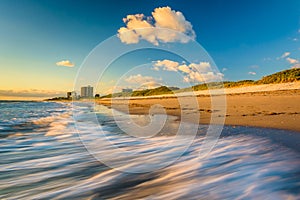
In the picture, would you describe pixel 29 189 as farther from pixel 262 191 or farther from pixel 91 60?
pixel 262 191

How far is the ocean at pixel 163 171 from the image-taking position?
2.88 m

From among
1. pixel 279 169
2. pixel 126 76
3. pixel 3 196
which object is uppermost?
pixel 126 76

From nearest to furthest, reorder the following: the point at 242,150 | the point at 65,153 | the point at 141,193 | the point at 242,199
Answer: the point at 242,199
the point at 141,193
the point at 242,150
the point at 65,153

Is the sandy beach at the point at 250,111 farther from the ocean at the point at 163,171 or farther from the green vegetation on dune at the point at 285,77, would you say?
the green vegetation on dune at the point at 285,77

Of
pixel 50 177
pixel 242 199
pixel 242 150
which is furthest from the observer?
pixel 242 150

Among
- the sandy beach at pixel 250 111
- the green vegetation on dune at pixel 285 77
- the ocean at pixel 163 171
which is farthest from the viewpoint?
the green vegetation on dune at pixel 285 77

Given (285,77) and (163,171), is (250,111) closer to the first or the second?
(163,171)

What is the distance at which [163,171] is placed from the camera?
12.2 feet

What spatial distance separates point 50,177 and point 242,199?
9.89ft

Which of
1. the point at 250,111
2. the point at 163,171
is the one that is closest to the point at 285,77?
the point at 250,111

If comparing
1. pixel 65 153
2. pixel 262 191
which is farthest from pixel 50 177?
pixel 262 191

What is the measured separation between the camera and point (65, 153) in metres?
5.42

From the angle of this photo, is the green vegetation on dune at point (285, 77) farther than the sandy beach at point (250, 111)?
Yes

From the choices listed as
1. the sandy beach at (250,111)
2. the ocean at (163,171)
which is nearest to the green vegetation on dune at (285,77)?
the sandy beach at (250,111)
